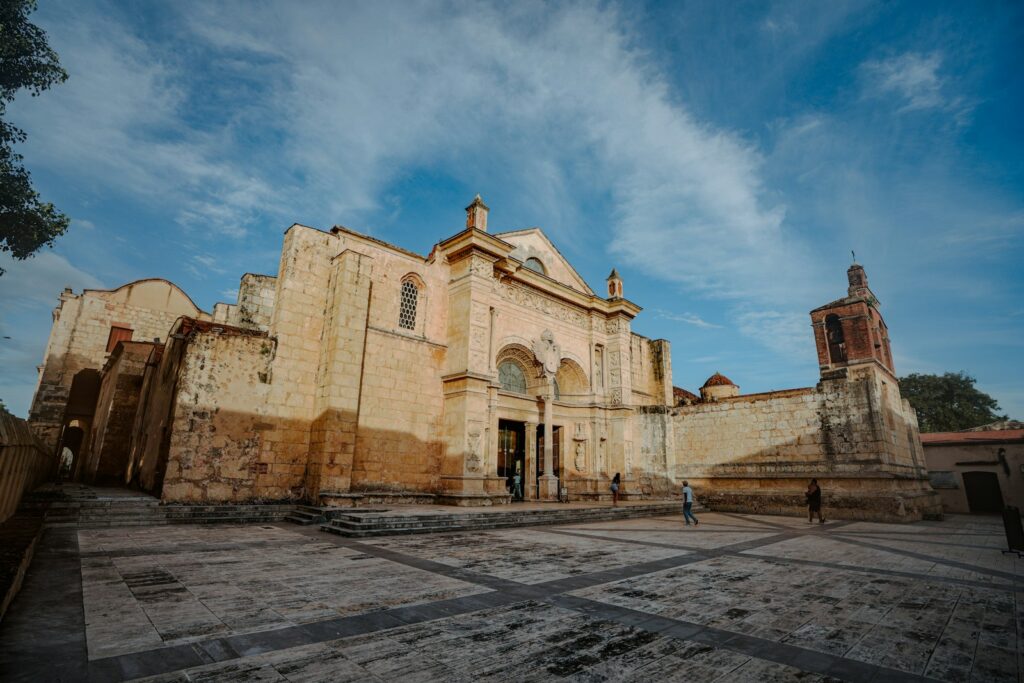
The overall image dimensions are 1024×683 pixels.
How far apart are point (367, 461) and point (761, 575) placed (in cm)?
1115

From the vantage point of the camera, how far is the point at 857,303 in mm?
19172

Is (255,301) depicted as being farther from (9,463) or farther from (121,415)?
(121,415)

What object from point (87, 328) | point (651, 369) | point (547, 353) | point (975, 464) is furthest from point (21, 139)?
point (975, 464)

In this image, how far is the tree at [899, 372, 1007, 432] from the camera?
3819 cm

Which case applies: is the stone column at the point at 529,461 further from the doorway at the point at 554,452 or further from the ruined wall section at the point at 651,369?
the ruined wall section at the point at 651,369

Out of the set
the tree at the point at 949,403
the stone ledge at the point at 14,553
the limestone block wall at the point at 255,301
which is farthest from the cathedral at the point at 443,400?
the tree at the point at 949,403

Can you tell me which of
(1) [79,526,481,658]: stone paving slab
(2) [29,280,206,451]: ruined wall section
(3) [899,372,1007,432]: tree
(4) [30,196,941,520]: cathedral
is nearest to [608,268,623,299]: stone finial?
(4) [30,196,941,520]: cathedral

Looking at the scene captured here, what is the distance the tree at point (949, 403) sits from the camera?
125 ft

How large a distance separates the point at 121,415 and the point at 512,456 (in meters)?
16.6

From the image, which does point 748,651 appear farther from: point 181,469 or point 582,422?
point 582,422

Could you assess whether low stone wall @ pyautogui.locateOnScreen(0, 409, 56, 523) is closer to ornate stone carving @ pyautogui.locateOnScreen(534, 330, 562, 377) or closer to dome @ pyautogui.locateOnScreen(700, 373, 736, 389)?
ornate stone carving @ pyautogui.locateOnScreen(534, 330, 562, 377)

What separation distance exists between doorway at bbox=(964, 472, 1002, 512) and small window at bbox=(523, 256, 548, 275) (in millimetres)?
24698

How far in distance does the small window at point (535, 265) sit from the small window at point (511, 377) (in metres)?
4.48

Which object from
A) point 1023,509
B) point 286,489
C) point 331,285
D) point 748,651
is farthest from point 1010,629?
point 1023,509
